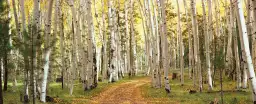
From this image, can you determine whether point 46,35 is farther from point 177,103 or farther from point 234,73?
point 234,73

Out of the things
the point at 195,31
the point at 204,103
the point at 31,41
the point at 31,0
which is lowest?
the point at 204,103

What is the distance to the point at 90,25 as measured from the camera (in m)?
20.3

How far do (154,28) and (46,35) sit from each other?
8.71 metres

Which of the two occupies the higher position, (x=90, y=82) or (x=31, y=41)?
(x=31, y=41)

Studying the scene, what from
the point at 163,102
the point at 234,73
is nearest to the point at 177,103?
the point at 163,102

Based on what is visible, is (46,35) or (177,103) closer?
(46,35)

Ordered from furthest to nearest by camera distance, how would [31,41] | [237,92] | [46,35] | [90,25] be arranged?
[90,25]
[237,92]
[46,35]
[31,41]

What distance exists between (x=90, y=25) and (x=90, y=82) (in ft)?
13.1

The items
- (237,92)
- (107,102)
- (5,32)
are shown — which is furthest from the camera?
(237,92)

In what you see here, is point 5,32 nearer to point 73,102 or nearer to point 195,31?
point 73,102

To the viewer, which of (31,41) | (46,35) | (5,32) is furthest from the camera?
(5,32)

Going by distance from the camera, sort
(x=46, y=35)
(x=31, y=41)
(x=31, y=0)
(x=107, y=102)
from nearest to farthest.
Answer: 1. (x=31, y=41)
2. (x=46, y=35)
3. (x=107, y=102)
4. (x=31, y=0)

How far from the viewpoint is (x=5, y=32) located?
49.6 feet

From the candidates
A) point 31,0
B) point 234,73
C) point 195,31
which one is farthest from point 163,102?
point 31,0
